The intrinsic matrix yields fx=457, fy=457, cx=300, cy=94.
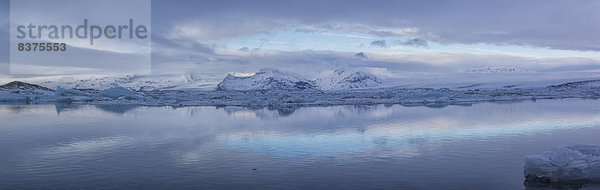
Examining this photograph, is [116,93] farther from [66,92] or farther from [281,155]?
[281,155]

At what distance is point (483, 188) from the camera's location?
710 cm

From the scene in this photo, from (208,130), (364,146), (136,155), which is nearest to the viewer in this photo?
(136,155)

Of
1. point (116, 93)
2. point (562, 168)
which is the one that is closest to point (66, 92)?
point (116, 93)

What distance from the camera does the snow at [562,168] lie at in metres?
7.55

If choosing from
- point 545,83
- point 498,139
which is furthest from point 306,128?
point 545,83

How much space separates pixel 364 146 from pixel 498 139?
3944 mm

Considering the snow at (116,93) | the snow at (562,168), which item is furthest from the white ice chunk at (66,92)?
the snow at (562,168)

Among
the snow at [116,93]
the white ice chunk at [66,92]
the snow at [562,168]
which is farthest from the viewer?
the white ice chunk at [66,92]

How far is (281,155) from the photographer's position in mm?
10117

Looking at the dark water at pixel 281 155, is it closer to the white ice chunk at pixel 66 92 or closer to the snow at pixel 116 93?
the snow at pixel 116 93

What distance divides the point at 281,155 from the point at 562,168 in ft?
17.7

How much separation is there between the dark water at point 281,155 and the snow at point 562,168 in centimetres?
32

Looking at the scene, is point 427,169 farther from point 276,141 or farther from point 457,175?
point 276,141

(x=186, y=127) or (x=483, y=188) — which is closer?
(x=483, y=188)
